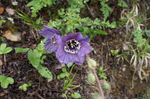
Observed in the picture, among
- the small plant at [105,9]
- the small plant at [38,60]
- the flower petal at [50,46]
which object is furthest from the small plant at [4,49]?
the small plant at [105,9]

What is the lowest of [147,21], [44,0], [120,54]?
[120,54]

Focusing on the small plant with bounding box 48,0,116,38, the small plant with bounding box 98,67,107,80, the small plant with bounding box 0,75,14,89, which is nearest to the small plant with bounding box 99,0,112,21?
the small plant with bounding box 48,0,116,38

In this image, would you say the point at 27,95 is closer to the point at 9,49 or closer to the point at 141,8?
the point at 9,49

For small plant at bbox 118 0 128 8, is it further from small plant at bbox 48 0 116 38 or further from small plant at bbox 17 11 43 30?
small plant at bbox 17 11 43 30

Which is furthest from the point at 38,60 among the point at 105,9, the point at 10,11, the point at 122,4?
the point at 122,4

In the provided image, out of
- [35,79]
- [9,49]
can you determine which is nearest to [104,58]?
[35,79]

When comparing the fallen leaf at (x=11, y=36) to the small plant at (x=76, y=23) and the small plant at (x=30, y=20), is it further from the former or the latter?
the small plant at (x=76, y=23)
